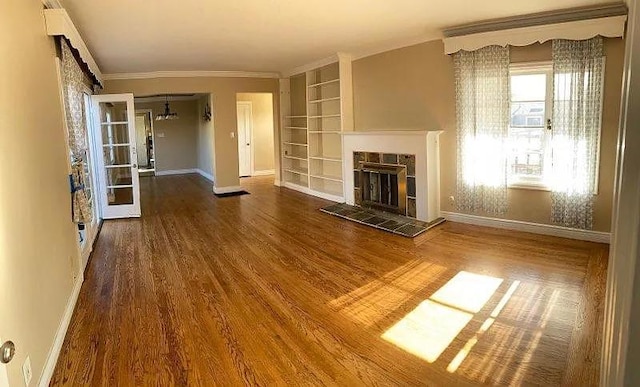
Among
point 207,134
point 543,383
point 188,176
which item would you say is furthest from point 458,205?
point 188,176

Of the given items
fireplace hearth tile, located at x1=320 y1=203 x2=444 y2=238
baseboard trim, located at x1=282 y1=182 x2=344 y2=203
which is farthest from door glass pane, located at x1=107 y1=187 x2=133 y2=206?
baseboard trim, located at x1=282 y1=182 x2=344 y2=203

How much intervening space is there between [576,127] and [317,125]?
4680 millimetres

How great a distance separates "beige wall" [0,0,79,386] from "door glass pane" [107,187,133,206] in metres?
3.64

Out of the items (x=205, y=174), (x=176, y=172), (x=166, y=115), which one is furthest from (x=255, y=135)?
(x=176, y=172)

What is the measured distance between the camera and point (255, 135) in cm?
1210

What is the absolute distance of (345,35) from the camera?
563 cm

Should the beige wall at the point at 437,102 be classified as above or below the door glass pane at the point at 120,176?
above

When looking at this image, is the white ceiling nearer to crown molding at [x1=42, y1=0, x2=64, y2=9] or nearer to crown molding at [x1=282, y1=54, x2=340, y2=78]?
crown molding at [x1=42, y1=0, x2=64, y2=9]

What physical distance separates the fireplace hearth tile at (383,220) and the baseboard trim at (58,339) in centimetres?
344

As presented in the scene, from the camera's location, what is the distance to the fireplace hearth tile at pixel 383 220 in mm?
5477

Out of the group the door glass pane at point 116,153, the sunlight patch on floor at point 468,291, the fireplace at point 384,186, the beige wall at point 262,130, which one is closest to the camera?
the sunlight patch on floor at point 468,291

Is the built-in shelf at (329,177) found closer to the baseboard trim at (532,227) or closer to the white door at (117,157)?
the baseboard trim at (532,227)

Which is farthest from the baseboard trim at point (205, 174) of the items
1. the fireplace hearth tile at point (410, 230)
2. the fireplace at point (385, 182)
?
the fireplace hearth tile at point (410, 230)

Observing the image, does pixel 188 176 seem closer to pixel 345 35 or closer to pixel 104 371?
pixel 345 35
